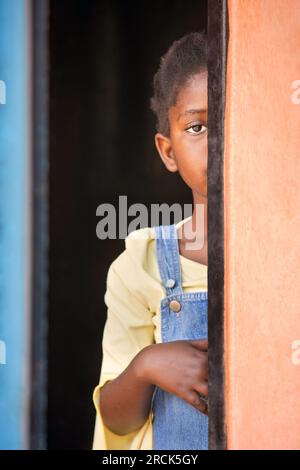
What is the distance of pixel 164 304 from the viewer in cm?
167

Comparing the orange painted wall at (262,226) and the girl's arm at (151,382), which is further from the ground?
the orange painted wall at (262,226)

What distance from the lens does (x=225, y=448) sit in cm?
121

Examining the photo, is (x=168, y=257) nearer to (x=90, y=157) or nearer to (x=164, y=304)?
(x=164, y=304)

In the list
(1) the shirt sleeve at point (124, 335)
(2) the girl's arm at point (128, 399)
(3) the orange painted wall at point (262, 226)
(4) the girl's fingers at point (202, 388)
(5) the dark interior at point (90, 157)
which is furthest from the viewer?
(5) the dark interior at point (90, 157)

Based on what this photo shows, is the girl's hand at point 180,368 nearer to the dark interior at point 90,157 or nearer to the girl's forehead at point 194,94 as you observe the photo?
the dark interior at point 90,157

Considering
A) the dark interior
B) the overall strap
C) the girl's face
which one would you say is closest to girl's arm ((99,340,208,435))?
the overall strap

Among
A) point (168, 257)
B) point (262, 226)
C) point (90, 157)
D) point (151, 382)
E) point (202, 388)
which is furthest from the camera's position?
point (90, 157)

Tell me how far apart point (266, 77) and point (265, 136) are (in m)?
0.11

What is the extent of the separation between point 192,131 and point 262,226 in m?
0.47

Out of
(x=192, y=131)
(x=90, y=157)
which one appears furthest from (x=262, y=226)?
(x=90, y=157)

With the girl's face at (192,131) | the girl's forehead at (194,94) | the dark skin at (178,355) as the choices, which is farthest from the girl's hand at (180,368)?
the girl's forehead at (194,94)

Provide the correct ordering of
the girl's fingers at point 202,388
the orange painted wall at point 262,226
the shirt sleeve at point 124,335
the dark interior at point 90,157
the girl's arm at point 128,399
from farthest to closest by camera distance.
→ the dark interior at point 90,157
the shirt sleeve at point 124,335
the girl's arm at point 128,399
the girl's fingers at point 202,388
the orange painted wall at point 262,226

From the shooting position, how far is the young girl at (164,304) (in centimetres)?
164

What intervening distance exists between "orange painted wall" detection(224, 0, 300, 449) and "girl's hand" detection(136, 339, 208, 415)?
0.66 ft
